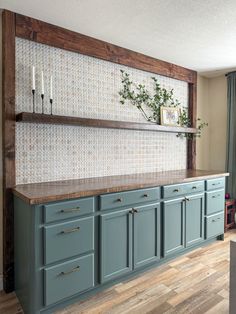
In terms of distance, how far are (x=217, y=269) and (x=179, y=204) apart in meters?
0.74

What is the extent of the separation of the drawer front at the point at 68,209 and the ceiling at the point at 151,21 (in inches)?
62.4

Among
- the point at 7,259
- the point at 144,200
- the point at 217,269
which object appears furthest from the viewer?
the point at 217,269

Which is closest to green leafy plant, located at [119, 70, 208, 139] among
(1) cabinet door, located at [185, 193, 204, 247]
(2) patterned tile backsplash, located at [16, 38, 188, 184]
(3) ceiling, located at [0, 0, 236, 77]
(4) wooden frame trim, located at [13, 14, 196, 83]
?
(2) patterned tile backsplash, located at [16, 38, 188, 184]

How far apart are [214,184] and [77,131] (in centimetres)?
184

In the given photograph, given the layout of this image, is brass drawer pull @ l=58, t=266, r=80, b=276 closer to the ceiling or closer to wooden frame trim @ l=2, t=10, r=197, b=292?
wooden frame trim @ l=2, t=10, r=197, b=292

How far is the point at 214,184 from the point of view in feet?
10.1

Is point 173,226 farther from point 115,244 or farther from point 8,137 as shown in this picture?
point 8,137

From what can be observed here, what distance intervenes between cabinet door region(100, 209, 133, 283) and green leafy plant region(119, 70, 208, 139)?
1.46m

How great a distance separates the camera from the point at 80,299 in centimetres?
200

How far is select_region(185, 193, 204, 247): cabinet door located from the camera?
9.10ft

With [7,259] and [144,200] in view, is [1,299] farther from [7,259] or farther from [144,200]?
[144,200]

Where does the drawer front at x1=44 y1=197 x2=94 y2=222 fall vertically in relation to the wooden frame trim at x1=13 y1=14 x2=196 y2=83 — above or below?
below

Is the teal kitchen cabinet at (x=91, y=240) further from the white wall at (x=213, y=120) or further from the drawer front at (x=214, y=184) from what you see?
the white wall at (x=213, y=120)

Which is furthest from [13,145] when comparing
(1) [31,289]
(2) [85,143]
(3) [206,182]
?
(3) [206,182]
